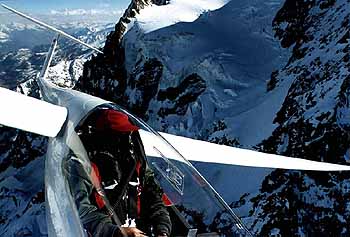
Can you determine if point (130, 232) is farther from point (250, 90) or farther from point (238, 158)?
point (250, 90)

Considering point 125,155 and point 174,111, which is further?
point 174,111

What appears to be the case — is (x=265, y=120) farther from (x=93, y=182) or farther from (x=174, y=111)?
(x=93, y=182)

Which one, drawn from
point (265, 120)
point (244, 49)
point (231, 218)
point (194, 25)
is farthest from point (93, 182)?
point (194, 25)

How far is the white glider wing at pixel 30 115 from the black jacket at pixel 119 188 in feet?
3.25

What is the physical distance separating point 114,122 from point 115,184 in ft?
2.73

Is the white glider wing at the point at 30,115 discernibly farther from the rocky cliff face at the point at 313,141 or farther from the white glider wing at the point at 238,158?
the rocky cliff face at the point at 313,141

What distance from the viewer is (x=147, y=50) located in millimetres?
45344

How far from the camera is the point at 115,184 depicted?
16.4 ft

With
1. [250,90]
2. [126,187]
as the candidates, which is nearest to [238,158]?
[126,187]

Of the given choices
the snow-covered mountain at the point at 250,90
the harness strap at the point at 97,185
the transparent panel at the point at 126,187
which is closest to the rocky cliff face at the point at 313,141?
the snow-covered mountain at the point at 250,90

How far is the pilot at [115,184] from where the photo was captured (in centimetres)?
467

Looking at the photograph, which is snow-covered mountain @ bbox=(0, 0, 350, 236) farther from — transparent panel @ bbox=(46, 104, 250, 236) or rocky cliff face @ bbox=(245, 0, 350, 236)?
transparent panel @ bbox=(46, 104, 250, 236)

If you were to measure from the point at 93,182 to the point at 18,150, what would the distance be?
70.1 meters

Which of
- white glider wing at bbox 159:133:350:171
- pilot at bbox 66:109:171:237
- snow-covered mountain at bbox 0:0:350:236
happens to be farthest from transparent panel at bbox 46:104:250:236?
snow-covered mountain at bbox 0:0:350:236
